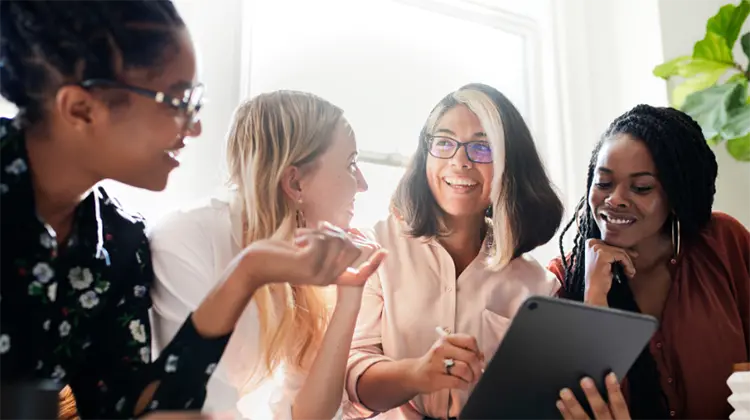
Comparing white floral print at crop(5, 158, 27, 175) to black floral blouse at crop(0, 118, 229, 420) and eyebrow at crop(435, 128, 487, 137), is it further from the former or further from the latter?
eyebrow at crop(435, 128, 487, 137)

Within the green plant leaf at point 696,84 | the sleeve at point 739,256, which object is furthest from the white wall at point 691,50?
the sleeve at point 739,256

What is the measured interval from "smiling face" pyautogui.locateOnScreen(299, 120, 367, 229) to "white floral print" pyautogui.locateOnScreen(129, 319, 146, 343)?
292mm

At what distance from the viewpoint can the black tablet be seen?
89 centimetres

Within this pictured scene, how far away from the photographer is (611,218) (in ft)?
4.24

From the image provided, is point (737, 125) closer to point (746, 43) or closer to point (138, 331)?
point (746, 43)

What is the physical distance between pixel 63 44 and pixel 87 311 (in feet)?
1.01

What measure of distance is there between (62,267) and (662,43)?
1.67m

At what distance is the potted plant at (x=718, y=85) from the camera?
167 centimetres

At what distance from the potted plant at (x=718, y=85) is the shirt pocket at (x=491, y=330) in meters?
0.82

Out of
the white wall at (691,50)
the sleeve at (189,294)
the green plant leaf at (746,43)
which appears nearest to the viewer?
the sleeve at (189,294)

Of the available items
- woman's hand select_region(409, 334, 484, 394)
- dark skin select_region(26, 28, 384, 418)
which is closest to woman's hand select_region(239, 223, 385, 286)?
dark skin select_region(26, 28, 384, 418)

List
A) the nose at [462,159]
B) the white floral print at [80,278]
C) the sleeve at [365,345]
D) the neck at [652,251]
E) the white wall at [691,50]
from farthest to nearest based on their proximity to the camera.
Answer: the white wall at [691,50], the neck at [652,251], the nose at [462,159], the sleeve at [365,345], the white floral print at [80,278]

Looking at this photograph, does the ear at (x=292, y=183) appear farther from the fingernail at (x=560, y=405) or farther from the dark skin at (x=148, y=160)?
the fingernail at (x=560, y=405)

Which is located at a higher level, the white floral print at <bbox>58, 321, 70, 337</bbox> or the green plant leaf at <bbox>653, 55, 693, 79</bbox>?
the green plant leaf at <bbox>653, 55, 693, 79</bbox>
